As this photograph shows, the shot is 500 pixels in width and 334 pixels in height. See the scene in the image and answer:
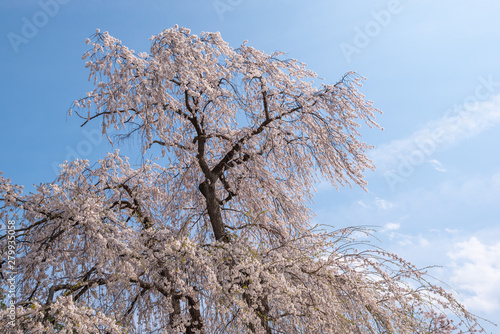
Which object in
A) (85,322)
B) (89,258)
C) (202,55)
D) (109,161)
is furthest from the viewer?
(109,161)

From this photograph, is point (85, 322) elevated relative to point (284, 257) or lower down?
lower down

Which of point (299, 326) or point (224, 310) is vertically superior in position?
point (224, 310)

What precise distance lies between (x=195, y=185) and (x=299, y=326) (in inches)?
151

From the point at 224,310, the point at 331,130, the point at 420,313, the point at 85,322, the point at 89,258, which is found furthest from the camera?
the point at 331,130

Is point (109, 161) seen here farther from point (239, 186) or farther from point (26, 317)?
point (26, 317)

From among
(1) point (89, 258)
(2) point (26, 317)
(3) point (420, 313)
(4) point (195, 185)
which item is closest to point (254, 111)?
(4) point (195, 185)

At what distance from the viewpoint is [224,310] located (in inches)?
189

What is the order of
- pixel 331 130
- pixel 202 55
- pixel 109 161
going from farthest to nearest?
pixel 109 161 → pixel 331 130 → pixel 202 55

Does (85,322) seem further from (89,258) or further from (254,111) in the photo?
(254,111)

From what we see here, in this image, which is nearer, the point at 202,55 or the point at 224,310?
the point at 224,310

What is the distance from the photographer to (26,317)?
14.1 ft

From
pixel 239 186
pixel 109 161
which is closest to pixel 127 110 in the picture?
pixel 109 161

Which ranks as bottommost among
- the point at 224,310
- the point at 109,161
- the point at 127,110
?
the point at 224,310

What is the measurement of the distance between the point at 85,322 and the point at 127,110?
3.10 metres
